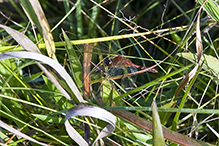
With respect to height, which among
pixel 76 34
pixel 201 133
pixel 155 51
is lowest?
pixel 201 133

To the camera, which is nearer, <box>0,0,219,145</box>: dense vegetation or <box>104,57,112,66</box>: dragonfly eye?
<box>0,0,219,145</box>: dense vegetation

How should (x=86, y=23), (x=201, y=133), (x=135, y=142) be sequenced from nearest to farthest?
1. (x=135, y=142)
2. (x=201, y=133)
3. (x=86, y=23)

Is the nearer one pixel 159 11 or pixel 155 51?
pixel 155 51

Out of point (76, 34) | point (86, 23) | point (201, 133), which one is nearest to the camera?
point (201, 133)

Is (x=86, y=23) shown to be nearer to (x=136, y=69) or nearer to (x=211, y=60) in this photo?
(x=136, y=69)

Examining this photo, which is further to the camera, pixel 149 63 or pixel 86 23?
pixel 86 23

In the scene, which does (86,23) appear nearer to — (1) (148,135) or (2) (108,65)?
(2) (108,65)

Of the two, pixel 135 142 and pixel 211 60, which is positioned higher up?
pixel 211 60

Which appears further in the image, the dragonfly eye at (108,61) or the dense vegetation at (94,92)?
the dragonfly eye at (108,61)

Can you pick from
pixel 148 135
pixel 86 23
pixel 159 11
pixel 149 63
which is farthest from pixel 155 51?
pixel 148 135

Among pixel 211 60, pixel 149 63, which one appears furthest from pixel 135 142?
pixel 149 63
